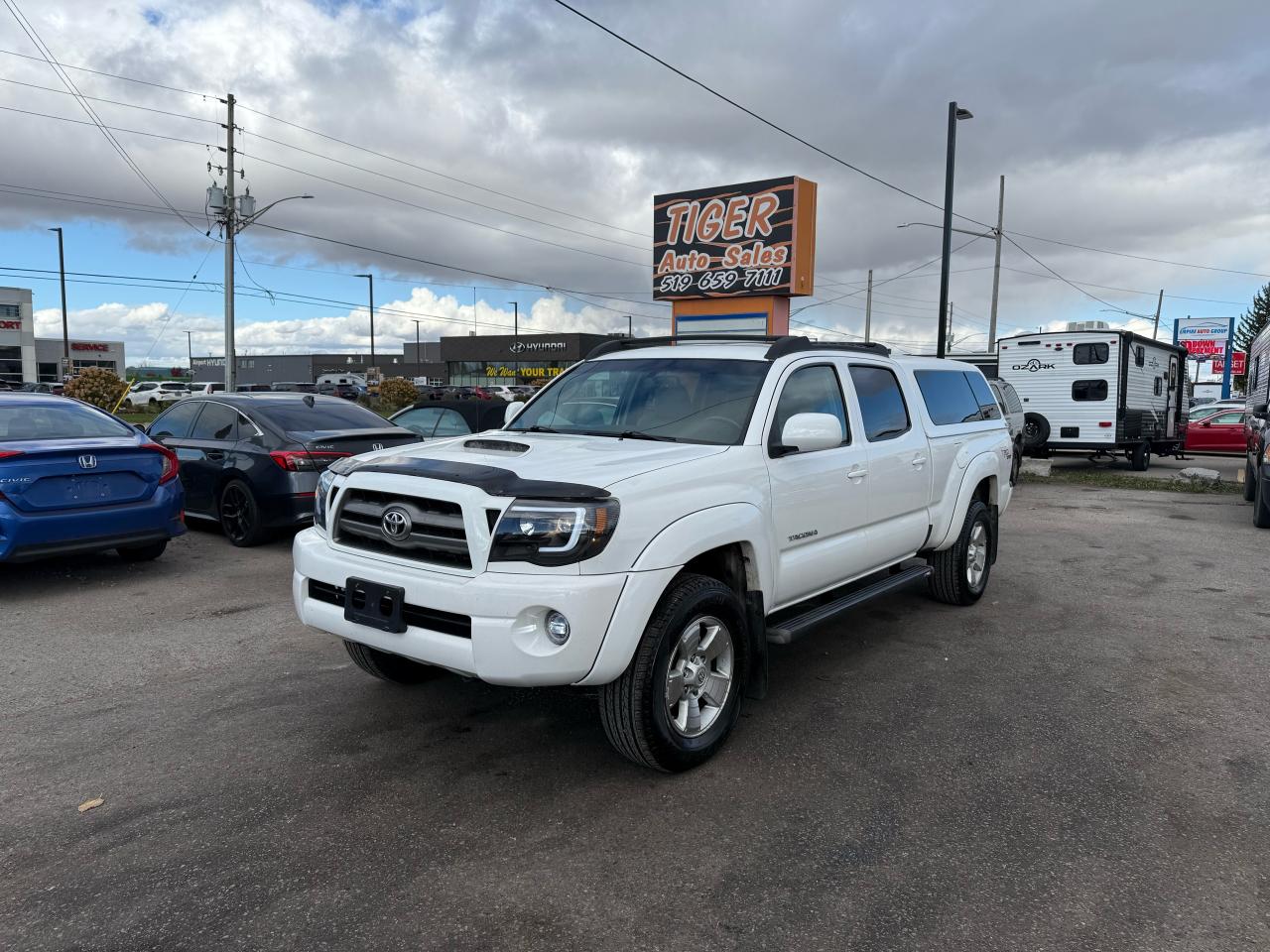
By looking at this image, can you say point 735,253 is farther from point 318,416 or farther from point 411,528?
point 411,528

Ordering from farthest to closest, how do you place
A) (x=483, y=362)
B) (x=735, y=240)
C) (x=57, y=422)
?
(x=483, y=362), (x=735, y=240), (x=57, y=422)

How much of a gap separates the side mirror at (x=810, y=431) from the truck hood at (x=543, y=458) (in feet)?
1.04

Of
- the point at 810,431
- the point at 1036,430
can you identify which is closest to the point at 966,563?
the point at 810,431

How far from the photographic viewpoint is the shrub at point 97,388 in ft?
79.3

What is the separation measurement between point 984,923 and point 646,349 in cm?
350

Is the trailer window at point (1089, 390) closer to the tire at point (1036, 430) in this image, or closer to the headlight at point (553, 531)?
the tire at point (1036, 430)

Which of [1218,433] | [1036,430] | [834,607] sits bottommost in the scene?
[834,607]

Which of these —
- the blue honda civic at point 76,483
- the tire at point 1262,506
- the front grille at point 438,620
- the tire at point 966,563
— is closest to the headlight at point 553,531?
the front grille at point 438,620

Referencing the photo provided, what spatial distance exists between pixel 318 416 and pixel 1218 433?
75.0 feet

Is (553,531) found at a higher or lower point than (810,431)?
lower

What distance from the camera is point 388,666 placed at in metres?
4.55

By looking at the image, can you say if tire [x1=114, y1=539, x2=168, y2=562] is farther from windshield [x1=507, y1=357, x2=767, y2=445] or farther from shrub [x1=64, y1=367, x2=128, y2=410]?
shrub [x1=64, y1=367, x2=128, y2=410]

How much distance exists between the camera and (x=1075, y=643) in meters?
5.78

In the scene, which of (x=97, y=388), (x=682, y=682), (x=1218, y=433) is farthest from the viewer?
(x=97, y=388)
